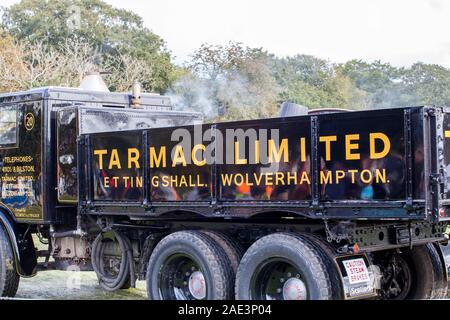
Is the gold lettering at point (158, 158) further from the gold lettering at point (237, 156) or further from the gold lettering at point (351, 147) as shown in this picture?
the gold lettering at point (351, 147)

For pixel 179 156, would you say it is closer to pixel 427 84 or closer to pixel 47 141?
pixel 47 141

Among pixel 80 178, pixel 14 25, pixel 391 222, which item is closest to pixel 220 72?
pixel 14 25

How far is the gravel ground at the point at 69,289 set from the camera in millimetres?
9172

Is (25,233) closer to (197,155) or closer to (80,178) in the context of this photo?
(80,178)

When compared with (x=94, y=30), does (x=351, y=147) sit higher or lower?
lower

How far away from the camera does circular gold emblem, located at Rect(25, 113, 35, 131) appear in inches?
339

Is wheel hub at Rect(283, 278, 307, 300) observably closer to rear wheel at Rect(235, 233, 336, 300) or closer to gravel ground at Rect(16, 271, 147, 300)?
rear wheel at Rect(235, 233, 336, 300)

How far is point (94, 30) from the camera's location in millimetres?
32406

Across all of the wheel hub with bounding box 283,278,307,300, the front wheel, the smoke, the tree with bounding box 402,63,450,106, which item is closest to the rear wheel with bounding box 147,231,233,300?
the wheel hub with bounding box 283,278,307,300

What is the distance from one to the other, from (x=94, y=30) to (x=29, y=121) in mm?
24611

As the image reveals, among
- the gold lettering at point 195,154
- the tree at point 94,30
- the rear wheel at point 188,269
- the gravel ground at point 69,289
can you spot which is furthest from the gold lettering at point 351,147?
the tree at point 94,30

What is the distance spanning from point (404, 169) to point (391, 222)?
2.60 feet

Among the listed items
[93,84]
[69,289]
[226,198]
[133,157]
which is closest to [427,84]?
[93,84]

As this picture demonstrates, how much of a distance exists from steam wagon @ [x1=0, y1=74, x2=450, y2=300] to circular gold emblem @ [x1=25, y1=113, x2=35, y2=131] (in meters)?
0.02
